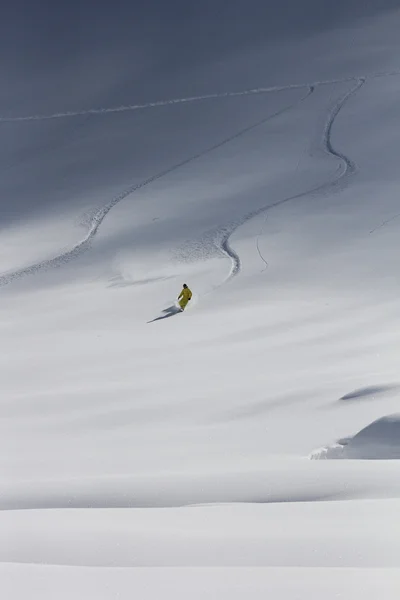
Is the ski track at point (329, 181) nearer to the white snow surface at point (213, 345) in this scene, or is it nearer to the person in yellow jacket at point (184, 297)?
the white snow surface at point (213, 345)

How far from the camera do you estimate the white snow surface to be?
3.78m

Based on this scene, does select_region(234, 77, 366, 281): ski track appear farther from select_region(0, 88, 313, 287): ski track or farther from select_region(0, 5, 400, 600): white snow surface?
select_region(0, 88, 313, 287): ski track

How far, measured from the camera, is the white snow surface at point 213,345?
378 centimetres

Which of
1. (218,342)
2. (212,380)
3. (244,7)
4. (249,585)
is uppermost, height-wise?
(244,7)

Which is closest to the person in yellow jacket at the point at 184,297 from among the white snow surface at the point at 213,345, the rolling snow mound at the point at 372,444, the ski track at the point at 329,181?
the white snow surface at the point at 213,345

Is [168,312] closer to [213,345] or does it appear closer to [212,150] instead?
[213,345]

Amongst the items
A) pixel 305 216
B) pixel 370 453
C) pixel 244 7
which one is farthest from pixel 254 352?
pixel 244 7

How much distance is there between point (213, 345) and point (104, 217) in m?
10.4

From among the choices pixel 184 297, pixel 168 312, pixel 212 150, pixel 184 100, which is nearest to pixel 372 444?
pixel 168 312

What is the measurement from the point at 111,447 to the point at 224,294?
9.17 m

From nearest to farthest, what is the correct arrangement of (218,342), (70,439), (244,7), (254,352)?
1. (70,439)
2. (254,352)
3. (218,342)
4. (244,7)

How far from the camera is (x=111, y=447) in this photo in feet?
22.3

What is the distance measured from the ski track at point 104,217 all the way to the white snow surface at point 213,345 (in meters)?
0.07

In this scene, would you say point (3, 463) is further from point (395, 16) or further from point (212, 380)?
point (395, 16)
